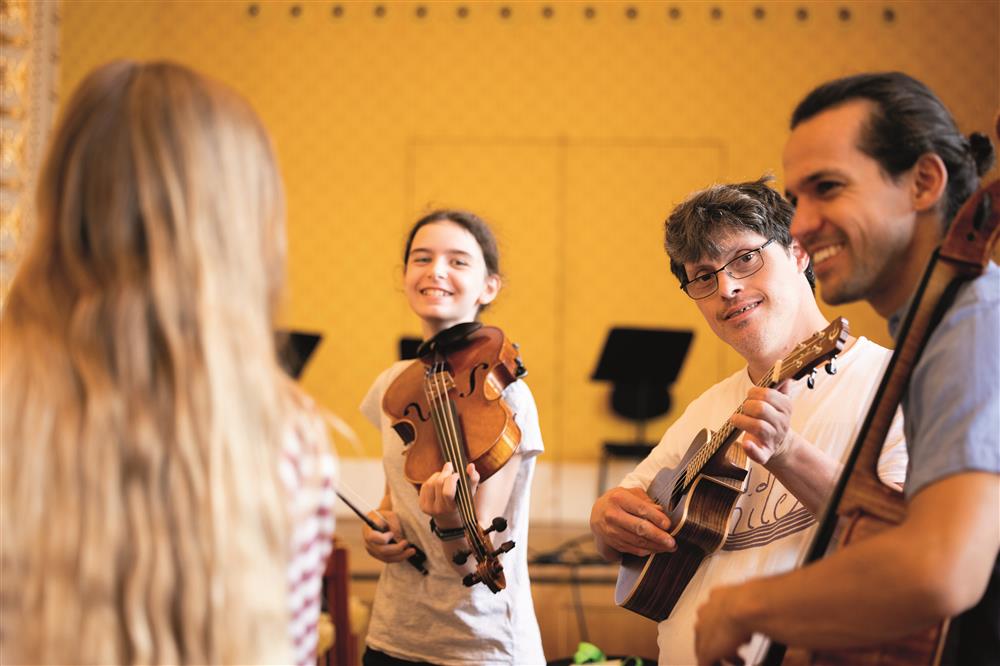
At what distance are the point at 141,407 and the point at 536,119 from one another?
7138 millimetres

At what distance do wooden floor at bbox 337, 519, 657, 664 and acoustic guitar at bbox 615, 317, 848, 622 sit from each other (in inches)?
55.6

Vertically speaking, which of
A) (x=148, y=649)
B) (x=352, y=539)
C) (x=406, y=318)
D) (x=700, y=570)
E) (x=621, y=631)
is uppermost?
(x=148, y=649)

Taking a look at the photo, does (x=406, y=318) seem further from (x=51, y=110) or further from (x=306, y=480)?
(x=306, y=480)

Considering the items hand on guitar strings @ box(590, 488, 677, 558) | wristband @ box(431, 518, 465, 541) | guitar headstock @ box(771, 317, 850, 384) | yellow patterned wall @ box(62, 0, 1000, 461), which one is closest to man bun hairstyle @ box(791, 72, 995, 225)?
guitar headstock @ box(771, 317, 850, 384)

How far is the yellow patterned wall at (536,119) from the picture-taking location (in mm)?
7766

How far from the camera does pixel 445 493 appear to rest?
2045 mm

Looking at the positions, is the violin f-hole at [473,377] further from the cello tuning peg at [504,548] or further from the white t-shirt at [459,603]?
the cello tuning peg at [504,548]

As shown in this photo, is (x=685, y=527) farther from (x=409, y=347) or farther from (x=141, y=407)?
(x=409, y=347)

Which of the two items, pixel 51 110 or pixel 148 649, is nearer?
pixel 148 649

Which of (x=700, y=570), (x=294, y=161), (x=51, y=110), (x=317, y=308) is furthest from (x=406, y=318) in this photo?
(x=700, y=570)

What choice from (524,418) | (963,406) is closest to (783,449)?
(963,406)

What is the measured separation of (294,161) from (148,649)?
288 inches

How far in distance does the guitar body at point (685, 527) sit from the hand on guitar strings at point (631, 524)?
0.06 ft

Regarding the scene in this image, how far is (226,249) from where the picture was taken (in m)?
1.07
